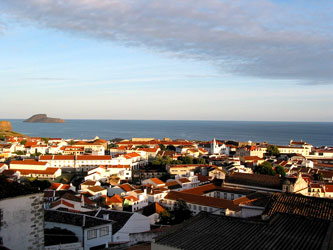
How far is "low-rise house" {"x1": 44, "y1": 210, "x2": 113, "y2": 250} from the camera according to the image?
11023 millimetres

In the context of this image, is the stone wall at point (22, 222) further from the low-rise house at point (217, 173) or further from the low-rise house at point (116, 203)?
the low-rise house at point (217, 173)

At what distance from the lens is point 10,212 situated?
6.96m

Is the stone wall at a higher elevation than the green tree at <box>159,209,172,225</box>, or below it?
higher

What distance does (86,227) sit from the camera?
1106 centimetres

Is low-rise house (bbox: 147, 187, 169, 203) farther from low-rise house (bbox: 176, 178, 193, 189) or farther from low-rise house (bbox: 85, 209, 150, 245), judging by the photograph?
low-rise house (bbox: 85, 209, 150, 245)

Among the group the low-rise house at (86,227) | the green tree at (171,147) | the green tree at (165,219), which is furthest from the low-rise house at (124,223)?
the green tree at (171,147)

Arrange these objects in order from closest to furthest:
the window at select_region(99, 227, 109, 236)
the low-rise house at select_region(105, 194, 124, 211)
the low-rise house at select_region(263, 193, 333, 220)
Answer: the low-rise house at select_region(263, 193, 333, 220)
the window at select_region(99, 227, 109, 236)
the low-rise house at select_region(105, 194, 124, 211)

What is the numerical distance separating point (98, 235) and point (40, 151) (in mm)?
54804

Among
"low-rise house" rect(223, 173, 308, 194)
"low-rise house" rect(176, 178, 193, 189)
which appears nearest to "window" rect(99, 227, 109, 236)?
"low-rise house" rect(223, 173, 308, 194)

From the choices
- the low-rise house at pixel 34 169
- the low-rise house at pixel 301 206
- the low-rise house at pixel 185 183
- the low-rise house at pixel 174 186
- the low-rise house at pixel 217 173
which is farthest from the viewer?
the low-rise house at pixel 34 169

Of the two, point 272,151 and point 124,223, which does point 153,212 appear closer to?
point 124,223

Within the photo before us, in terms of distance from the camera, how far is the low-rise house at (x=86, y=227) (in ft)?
36.2

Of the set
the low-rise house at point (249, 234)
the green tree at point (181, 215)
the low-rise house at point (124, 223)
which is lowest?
the green tree at point (181, 215)

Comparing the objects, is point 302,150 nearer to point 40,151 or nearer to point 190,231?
point 40,151
